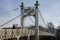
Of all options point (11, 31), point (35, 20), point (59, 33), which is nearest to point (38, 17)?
point (35, 20)

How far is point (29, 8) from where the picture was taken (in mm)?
31031

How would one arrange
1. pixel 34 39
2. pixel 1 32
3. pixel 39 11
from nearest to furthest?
1. pixel 1 32
2. pixel 34 39
3. pixel 39 11

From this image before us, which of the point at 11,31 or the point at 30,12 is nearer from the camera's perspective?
the point at 11,31

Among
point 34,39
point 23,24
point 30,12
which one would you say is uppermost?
point 30,12

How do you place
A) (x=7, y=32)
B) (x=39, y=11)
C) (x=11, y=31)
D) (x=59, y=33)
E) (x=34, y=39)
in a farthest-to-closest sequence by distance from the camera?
(x=59, y=33) → (x=39, y=11) → (x=34, y=39) → (x=11, y=31) → (x=7, y=32)

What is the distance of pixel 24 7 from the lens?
31.9m

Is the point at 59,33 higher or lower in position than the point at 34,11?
lower

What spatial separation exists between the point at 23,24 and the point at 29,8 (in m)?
3.05

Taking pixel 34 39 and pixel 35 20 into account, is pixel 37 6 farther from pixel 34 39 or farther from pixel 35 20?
pixel 34 39

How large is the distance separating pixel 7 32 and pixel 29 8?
16.6m

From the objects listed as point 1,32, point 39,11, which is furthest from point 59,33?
point 1,32

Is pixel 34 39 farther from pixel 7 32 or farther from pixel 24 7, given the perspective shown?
pixel 7 32

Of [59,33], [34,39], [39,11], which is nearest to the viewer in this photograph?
[34,39]

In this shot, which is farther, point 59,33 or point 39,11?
point 59,33
